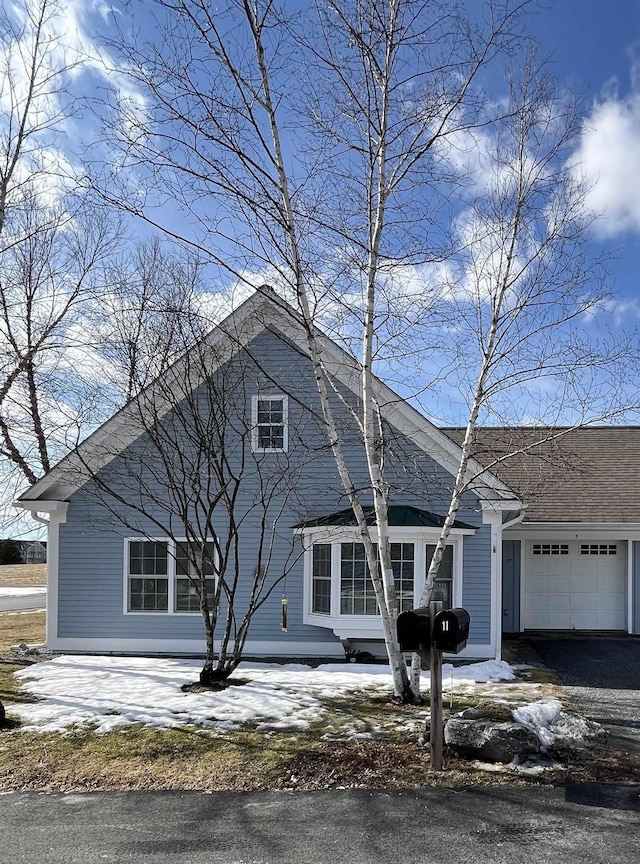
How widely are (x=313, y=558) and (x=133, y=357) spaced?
4.51 meters

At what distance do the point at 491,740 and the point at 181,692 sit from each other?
14.4 ft

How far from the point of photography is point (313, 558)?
12.9m

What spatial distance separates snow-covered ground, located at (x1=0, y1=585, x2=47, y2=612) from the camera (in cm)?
2329

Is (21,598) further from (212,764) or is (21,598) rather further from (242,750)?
(212,764)

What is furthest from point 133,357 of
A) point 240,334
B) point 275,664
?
point 275,664

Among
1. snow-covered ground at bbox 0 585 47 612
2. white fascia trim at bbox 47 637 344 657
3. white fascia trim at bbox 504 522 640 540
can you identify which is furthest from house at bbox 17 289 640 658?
snow-covered ground at bbox 0 585 47 612

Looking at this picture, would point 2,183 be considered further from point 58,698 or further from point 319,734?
point 319,734

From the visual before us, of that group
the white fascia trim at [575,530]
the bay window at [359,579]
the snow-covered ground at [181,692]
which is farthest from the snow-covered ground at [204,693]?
the white fascia trim at [575,530]

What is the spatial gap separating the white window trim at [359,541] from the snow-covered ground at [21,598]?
14.0 m

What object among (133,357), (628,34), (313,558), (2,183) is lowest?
(313,558)

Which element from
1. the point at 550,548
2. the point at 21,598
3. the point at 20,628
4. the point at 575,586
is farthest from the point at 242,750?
the point at 21,598

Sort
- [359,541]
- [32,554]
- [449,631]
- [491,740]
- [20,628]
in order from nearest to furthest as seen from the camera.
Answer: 1. [449,631]
2. [491,740]
3. [359,541]
4. [20,628]
5. [32,554]

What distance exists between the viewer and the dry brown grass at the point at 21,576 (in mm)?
31169

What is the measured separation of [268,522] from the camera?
12969 millimetres
